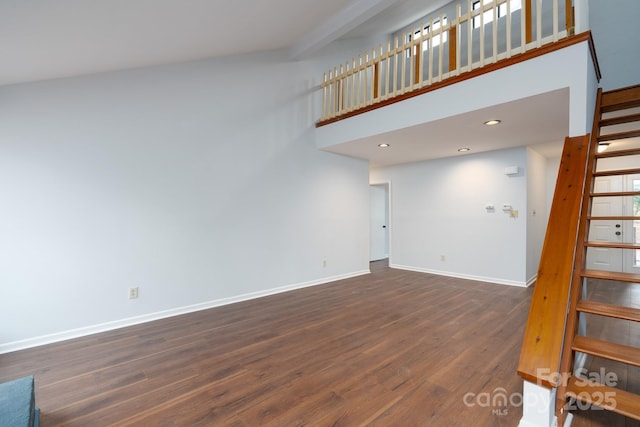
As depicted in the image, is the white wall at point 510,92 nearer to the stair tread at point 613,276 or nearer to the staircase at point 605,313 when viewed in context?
the staircase at point 605,313

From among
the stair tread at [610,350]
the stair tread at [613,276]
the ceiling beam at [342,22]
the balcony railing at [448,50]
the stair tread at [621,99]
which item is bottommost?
the stair tread at [610,350]

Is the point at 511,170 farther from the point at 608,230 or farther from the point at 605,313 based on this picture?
the point at 605,313

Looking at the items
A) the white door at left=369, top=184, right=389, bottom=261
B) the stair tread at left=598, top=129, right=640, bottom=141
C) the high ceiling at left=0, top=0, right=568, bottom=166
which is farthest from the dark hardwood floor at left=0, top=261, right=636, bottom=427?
the white door at left=369, top=184, right=389, bottom=261

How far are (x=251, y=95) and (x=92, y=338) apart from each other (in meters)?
3.42

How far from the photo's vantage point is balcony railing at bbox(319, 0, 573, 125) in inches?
105

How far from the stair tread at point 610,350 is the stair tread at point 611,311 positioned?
6.2 inches

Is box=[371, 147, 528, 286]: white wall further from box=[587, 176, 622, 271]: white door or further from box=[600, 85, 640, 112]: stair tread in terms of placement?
box=[587, 176, 622, 271]: white door

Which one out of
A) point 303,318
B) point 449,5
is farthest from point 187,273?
point 449,5

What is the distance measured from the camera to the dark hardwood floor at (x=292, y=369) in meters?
1.70

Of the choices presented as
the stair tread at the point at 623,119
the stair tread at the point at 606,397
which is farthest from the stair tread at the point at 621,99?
the stair tread at the point at 606,397

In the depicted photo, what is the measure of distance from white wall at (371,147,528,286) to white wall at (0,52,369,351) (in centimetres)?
213

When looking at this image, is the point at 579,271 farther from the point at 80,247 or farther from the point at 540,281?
the point at 80,247

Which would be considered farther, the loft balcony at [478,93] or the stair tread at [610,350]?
the loft balcony at [478,93]

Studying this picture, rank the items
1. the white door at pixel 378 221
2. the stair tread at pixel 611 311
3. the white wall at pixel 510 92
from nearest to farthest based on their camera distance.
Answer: the stair tread at pixel 611 311 < the white wall at pixel 510 92 < the white door at pixel 378 221
